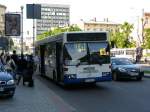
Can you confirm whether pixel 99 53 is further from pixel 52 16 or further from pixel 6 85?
pixel 52 16

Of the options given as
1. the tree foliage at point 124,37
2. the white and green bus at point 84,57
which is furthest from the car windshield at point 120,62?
the tree foliage at point 124,37

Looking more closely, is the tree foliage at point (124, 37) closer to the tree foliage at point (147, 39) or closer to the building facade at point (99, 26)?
the tree foliage at point (147, 39)

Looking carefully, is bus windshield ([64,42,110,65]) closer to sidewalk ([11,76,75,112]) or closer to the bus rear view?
the bus rear view

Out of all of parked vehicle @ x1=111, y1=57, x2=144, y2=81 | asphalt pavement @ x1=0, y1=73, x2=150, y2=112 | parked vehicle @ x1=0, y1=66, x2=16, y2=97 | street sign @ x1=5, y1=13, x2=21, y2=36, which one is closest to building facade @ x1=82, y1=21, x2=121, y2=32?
street sign @ x1=5, y1=13, x2=21, y2=36

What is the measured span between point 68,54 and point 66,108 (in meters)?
7.03

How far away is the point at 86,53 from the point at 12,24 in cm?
2212

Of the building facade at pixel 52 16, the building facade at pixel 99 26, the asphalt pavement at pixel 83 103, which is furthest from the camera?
the building facade at pixel 99 26

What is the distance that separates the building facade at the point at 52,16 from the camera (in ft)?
449

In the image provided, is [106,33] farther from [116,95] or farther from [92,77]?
[116,95]

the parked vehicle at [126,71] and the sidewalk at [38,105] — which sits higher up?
the parked vehicle at [126,71]

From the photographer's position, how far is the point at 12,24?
41.2 m

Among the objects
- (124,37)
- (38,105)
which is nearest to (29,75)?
(38,105)

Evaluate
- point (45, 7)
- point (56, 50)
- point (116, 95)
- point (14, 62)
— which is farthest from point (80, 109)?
point (45, 7)

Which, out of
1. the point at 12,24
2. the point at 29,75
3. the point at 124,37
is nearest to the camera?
the point at 29,75
